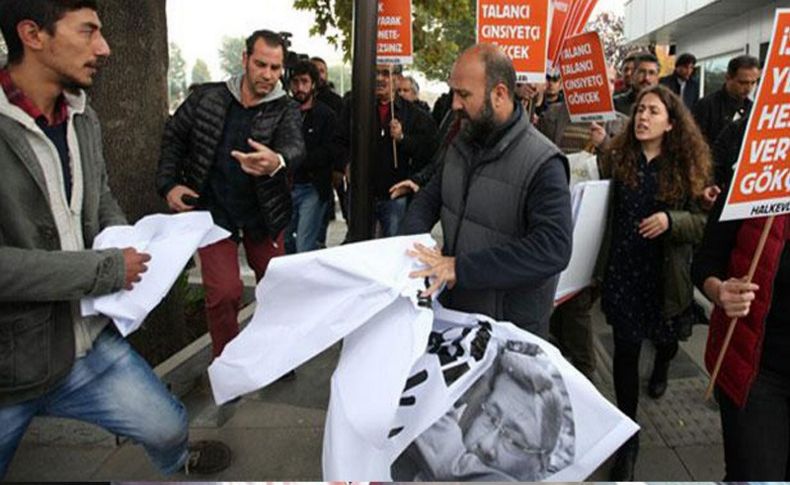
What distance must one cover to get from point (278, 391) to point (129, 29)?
98.9 inches

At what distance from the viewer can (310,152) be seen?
6.62 meters

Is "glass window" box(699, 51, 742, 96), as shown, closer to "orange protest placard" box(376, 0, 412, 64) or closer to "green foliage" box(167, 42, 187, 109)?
"green foliage" box(167, 42, 187, 109)

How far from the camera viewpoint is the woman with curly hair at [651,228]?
356cm

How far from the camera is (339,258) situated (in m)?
2.29

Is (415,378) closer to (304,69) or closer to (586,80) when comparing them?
(586,80)

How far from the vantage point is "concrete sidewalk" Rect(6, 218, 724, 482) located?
368 cm

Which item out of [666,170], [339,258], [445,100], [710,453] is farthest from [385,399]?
[445,100]

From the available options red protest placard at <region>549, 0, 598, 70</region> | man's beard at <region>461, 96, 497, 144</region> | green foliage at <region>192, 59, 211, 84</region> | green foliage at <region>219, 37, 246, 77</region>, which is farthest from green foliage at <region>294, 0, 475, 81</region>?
man's beard at <region>461, 96, 497, 144</region>

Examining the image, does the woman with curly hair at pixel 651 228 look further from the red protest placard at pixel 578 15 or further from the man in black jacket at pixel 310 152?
the man in black jacket at pixel 310 152

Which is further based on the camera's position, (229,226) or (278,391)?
(278,391)

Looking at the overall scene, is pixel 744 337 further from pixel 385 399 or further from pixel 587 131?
pixel 587 131

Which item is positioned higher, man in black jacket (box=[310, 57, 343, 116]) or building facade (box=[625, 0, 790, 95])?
building facade (box=[625, 0, 790, 95])

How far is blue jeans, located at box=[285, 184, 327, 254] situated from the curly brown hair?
3603 millimetres

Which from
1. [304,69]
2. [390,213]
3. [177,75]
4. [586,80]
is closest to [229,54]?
[177,75]
